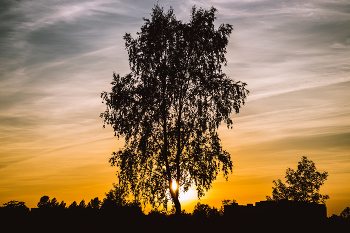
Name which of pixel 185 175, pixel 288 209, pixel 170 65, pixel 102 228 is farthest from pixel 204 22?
pixel 288 209

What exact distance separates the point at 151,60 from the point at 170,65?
1.62 meters

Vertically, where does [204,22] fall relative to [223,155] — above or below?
above

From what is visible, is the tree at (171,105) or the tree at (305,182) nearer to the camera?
the tree at (171,105)

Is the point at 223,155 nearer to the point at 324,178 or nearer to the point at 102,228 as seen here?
the point at 102,228

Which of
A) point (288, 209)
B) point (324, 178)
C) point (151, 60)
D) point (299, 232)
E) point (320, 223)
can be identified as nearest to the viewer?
point (151, 60)

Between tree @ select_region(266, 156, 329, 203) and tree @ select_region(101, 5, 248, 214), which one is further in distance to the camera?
tree @ select_region(266, 156, 329, 203)

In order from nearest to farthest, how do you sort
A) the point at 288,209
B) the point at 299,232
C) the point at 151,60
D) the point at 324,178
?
the point at 151,60
the point at 299,232
the point at 288,209
the point at 324,178

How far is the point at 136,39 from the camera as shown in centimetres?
2402

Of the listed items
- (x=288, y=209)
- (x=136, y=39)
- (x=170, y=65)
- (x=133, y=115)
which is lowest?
(x=288, y=209)

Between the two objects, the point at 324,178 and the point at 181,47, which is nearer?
the point at 181,47

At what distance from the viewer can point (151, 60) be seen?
23.7 metres

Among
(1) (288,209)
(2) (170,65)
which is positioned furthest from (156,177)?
(1) (288,209)

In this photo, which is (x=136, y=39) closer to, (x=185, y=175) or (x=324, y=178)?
(x=185, y=175)

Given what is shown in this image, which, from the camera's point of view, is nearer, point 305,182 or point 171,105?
point 171,105
